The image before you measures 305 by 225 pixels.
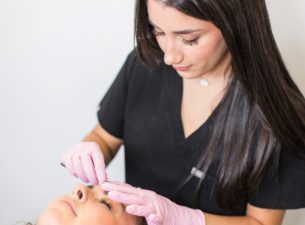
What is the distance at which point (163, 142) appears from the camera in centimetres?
113

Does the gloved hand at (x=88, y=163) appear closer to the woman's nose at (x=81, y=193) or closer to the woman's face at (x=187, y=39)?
the woman's nose at (x=81, y=193)

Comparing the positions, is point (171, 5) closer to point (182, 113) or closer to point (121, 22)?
point (182, 113)

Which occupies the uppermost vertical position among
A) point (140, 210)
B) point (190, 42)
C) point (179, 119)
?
point (190, 42)

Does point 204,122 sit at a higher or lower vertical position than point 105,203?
higher

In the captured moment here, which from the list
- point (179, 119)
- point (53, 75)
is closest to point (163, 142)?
point (179, 119)

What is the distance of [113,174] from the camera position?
5.34ft

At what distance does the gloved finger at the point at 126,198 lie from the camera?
892mm

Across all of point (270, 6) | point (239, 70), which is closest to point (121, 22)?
point (270, 6)

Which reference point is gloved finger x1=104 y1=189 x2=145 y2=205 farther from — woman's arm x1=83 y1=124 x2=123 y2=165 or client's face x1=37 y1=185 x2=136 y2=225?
woman's arm x1=83 y1=124 x2=123 y2=165

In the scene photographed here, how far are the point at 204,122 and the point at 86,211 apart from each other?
0.37m

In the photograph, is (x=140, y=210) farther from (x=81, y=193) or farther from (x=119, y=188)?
(x=81, y=193)

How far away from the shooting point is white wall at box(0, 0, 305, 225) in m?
1.33

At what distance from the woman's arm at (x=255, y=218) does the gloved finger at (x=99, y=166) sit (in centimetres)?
28

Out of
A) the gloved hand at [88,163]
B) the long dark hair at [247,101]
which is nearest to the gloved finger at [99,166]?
the gloved hand at [88,163]
